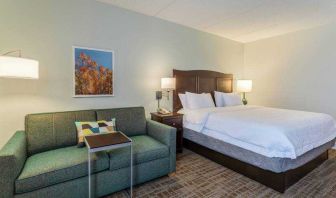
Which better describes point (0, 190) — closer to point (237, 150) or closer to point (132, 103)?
point (132, 103)

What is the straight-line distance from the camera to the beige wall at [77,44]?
7.79 ft

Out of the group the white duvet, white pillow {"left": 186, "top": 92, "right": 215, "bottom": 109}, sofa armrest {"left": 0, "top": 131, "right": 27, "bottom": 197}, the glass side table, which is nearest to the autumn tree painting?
the glass side table

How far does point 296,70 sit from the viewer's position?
4270 millimetres

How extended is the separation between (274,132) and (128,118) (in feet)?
6.86

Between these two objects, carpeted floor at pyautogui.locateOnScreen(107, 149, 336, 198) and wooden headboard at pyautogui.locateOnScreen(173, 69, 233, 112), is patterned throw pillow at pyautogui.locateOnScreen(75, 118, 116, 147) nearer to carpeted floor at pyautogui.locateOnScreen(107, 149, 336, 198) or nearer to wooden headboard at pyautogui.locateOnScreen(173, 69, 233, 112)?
carpeted floor at pyautogui.locateOnScreen(107, 149, 336, 198)

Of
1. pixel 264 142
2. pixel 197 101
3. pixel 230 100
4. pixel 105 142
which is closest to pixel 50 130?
pixel 105 142

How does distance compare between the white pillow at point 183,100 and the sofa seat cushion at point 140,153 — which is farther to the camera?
the white pillow at point 183,100

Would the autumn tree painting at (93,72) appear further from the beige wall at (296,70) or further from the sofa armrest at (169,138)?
the beige wall at (296,70)

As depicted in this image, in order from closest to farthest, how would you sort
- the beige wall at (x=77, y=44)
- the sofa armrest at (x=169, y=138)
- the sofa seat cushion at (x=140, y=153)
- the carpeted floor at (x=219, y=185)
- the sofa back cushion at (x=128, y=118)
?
the sofa seat cushion at (x=140, y=153) → the carpeted floor at (x=219, y=185) → the beige wall at (x=77, y=44) → the sofa armrest at (x=169, y=138) → the sofa back cushion at (x=128, y=118)

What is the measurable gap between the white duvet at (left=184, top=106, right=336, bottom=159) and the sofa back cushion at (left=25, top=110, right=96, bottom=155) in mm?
2052

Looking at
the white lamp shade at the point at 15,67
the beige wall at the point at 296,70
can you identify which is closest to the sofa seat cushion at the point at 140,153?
the white lamp shade at the point at 15,67

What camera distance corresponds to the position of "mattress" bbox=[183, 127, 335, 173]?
2209 mm

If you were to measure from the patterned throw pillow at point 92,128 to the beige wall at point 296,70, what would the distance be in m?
4.27

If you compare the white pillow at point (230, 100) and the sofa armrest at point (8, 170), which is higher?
the white pillow at point (230, 100)
